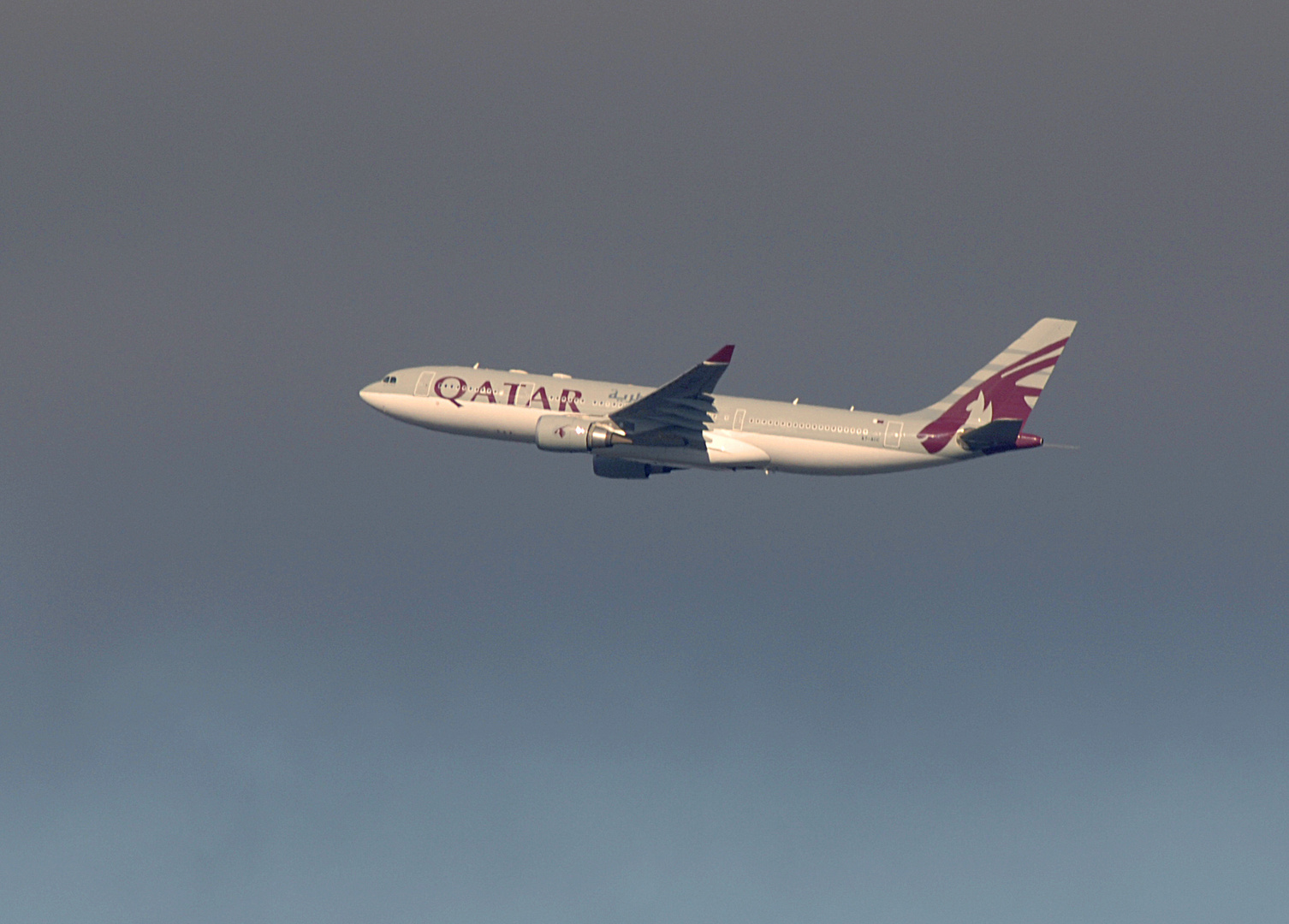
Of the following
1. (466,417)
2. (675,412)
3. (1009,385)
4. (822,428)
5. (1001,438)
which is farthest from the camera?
(466,417)

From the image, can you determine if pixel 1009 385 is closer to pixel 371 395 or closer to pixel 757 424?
pixel 757 424

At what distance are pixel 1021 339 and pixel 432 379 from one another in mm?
32104

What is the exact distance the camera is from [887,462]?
252ft

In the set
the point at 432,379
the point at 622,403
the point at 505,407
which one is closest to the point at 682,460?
the point at 622,403

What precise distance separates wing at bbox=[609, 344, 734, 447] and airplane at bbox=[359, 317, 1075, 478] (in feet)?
0.20

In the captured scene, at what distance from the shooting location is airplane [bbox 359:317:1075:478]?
76.3m

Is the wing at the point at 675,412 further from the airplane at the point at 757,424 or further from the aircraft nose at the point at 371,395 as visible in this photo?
the aircraft nose at the point at 371,395

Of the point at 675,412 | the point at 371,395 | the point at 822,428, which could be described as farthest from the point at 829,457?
the point at 371,395

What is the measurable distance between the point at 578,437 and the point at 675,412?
5.28 metres

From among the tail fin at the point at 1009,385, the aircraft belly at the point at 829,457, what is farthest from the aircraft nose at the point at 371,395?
the tail fin at the point at 1009,385

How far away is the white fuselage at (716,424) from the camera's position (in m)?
76.8

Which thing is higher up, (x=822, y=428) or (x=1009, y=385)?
(x=1009, y=385)

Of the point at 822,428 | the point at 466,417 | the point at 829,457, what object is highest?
the point at 466,417

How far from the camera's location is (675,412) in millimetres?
76875
